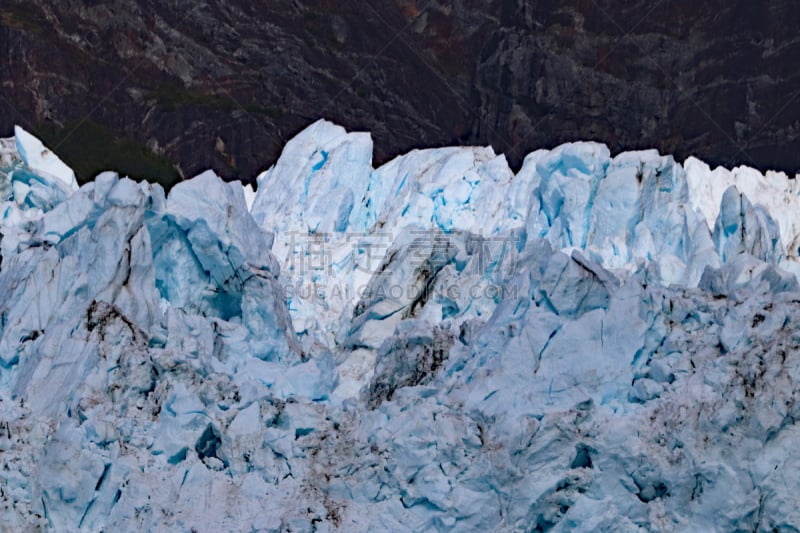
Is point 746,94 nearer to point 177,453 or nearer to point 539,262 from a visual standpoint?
point 539,262

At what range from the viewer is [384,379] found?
68.5 feet

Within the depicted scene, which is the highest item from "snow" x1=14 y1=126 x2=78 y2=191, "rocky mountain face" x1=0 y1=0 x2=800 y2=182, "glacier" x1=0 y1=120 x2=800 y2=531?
"rocky mountain face" x1=0 y1=0 x2=800 y2=182

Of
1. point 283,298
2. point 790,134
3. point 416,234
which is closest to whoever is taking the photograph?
point 283,298

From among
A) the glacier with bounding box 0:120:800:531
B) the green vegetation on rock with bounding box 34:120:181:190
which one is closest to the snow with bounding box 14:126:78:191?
the glacier with bounding box 0:120:800:531

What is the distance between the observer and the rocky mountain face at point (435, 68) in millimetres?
38312

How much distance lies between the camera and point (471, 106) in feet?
129

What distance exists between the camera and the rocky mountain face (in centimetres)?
3831

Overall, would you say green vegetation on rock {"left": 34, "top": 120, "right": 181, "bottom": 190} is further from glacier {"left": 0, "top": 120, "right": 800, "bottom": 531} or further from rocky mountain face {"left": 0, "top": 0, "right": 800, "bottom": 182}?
glacier {"left": 0, "top": 120, "right": 800, "bottom": 531}

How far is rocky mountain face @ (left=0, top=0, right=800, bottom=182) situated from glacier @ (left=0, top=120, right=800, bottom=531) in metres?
13.3

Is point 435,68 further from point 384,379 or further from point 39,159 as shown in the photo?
point 384,379

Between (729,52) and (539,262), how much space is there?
20272 millimetres

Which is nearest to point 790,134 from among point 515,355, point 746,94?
point 746,94

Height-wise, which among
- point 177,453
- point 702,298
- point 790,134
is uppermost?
point 790,134

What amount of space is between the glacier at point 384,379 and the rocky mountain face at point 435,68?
523 inches
